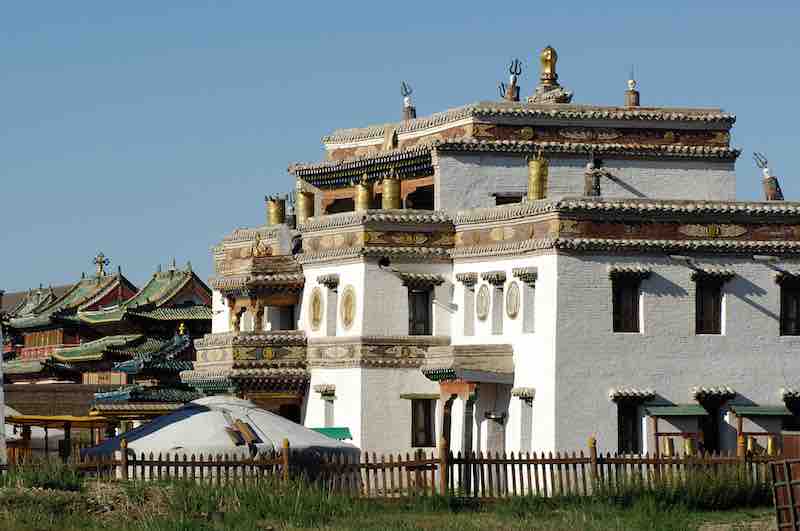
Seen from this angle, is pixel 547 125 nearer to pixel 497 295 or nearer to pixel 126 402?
pixel 497 295

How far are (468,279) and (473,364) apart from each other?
2.84 metres

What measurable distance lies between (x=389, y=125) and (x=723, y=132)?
9239 mm

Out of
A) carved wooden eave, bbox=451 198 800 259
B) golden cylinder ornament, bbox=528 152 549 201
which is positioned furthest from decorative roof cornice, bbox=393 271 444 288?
golden cylinder ornament, bbox=528 152 549 201

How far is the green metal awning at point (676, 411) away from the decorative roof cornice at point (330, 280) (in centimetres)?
933

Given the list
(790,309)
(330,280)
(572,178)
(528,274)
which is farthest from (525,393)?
(572,178)

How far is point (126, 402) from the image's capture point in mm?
60219

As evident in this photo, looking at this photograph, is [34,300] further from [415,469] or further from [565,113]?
[415,469]

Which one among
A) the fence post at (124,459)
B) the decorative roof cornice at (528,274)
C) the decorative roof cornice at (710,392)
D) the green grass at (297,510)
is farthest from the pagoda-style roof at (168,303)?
the green grass at (297,510)

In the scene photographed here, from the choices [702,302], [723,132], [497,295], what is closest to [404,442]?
[497,295]

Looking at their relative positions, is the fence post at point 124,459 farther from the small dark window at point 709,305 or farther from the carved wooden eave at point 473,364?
the small dark window at point 709,305

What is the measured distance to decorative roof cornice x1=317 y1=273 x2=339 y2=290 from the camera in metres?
50.8

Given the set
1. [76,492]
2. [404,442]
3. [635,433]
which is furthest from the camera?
[404,442]

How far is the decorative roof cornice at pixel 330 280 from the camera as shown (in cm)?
5075

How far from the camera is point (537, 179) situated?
161 feet
